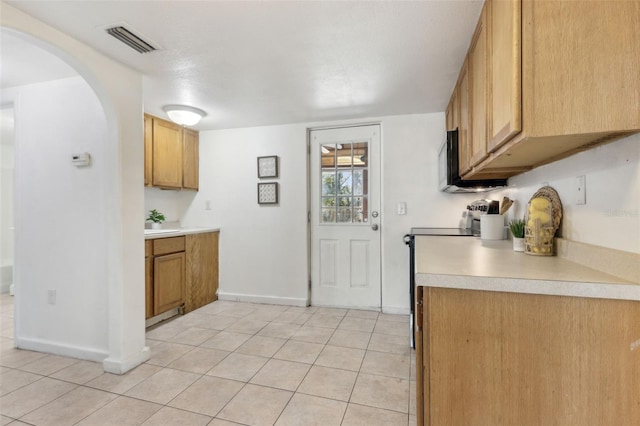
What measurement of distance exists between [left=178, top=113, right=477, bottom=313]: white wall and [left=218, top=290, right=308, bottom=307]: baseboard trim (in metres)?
0.01

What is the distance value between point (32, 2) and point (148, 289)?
223 cm

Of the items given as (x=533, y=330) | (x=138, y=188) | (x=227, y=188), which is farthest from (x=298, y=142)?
(x=533, y=330)

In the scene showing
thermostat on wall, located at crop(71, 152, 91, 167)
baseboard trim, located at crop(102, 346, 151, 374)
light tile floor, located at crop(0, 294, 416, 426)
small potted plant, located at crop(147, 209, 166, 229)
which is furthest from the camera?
small potted plant, located at crop(147, 209, 166, 229)

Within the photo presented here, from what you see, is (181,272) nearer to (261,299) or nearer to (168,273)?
(168,273)

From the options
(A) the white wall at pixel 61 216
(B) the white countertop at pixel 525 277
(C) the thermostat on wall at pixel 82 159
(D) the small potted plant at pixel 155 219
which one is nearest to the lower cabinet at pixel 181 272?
(D) the small potted plant at pixel 155 219

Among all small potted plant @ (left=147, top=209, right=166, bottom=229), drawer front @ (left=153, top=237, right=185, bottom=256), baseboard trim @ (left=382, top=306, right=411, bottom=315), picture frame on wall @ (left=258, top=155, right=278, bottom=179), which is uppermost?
picture frame on wall @ (left=258, top=155, right=278, bottom=179)

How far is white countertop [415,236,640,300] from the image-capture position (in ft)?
2.96

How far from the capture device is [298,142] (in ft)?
11.7

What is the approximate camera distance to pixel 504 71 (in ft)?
3.79

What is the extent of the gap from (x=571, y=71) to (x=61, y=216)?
3.11 meters

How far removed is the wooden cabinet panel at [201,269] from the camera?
3.41 meters

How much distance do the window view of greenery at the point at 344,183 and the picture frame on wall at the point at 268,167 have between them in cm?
56

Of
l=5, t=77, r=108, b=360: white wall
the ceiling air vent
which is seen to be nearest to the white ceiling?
the ceiling air vent

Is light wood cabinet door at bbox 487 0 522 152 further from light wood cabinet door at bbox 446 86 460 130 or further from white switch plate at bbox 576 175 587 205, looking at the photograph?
light wood cabinet door at bbox 446 86 460 130
